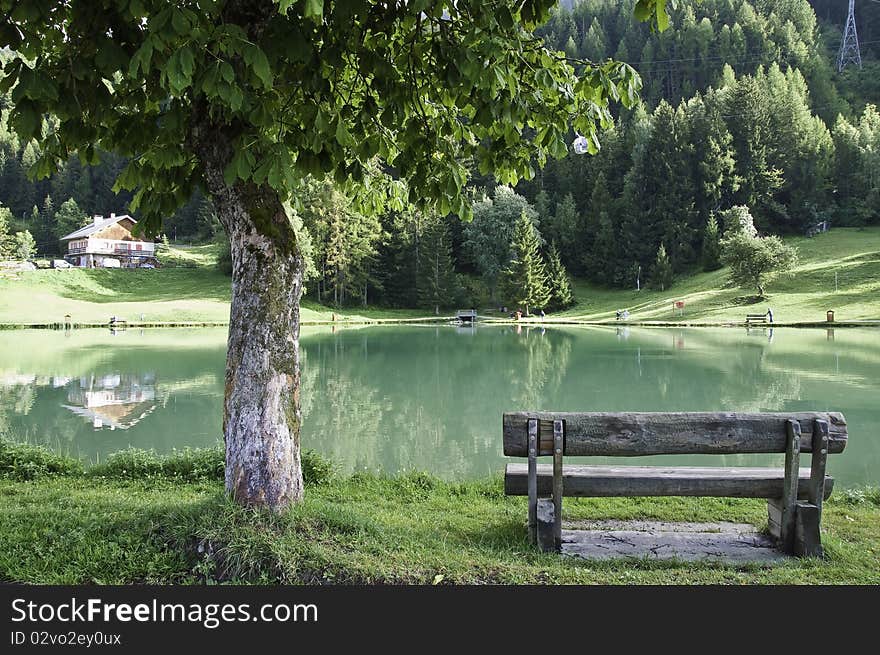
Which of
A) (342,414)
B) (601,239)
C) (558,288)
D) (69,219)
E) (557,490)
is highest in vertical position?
(69,219)

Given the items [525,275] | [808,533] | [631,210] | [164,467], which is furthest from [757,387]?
[631,210]

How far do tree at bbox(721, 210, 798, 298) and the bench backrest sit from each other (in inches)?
1841

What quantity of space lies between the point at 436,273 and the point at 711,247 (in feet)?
85.2

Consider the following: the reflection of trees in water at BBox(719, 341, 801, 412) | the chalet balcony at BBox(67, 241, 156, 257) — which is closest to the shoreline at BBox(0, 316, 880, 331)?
the reflection of trees in water at BBox(719, 341, 801, 412)

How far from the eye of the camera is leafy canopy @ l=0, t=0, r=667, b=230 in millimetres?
3814

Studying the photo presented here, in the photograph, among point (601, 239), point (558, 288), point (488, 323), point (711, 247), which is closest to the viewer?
point (488, 323)

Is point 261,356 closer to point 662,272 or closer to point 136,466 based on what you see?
point 136,466

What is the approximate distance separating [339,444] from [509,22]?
24.0 feet

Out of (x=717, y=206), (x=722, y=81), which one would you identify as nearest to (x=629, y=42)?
(x=722, y=81)

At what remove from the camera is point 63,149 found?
4930 mm

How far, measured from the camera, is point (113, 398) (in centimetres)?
1444

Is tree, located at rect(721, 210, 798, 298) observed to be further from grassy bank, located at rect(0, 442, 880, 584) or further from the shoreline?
grassy bank, located at rect(0, 442, 880, 584)

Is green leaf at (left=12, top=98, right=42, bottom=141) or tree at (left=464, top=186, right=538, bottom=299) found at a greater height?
tree at (left=464, top=186, right=538, bottom=299)

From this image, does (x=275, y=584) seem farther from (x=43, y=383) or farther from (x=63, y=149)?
(x=43, y=383)
